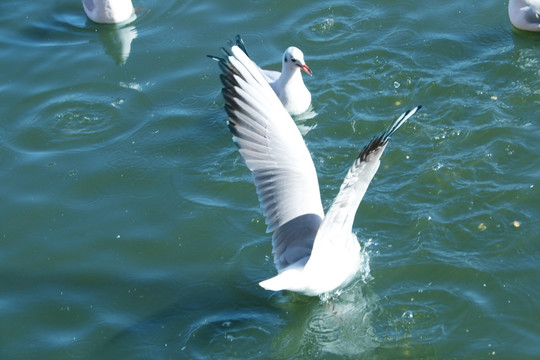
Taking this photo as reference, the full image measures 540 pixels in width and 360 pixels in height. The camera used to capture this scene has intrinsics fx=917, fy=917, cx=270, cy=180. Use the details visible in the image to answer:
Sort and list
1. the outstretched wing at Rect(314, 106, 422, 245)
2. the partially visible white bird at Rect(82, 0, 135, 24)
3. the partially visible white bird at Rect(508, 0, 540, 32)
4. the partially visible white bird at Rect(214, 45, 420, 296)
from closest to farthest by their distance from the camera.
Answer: the outstretched wing at Rect(314, 106, 422, 245) < the partially visible white bird at Rect(214, 45, 420, 296) < the partially visible white bird at Rect(508, 0, 540, 32) < the partially visible white bird at Rect(82, 0, 135, 24)

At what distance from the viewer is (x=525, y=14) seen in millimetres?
9523

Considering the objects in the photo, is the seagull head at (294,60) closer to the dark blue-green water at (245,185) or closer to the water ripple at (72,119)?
the dark blue-green water at (245,185)

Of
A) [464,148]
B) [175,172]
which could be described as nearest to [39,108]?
[175,172]

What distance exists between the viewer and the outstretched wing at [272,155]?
6816mm

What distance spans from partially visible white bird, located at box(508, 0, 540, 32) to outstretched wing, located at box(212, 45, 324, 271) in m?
3.81

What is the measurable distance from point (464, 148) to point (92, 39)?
4626 mm

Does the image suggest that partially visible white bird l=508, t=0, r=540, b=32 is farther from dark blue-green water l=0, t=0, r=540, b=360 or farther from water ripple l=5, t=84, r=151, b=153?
water ripple l=5, t=84, r=151, b=153

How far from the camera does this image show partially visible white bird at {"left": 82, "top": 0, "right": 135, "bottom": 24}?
1034 cm

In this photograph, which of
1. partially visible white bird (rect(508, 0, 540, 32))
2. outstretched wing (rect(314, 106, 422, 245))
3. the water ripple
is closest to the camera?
outstretched wing (rect(314, 106, 422, 245))

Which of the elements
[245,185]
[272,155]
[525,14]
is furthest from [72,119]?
[525,14]

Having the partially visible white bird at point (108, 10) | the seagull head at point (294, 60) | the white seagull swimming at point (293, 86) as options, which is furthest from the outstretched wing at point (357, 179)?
the partially visible white bird at point (108, 10)

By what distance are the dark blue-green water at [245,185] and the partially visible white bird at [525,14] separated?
6.2 inches

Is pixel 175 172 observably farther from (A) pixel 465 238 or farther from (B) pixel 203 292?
(A) pixel 465 238

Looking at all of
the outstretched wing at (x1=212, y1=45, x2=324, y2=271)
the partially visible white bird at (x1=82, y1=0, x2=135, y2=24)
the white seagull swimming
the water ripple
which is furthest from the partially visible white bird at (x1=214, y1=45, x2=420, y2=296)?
the partially visible white bird at (x1=82, y1=0, x2=135, y2=24)
